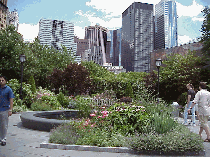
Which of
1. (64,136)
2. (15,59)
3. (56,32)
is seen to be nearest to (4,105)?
(64,136)

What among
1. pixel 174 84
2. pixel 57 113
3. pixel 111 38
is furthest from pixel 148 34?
pixel 57 113

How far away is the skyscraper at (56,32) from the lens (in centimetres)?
15275

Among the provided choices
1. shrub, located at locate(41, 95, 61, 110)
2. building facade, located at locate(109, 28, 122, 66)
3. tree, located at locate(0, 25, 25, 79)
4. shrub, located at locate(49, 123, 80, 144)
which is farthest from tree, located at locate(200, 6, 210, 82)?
building facade, located at locate(109, 28, 122, 66)

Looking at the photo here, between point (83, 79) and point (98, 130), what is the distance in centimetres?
1364

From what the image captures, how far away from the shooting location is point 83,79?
1938 centimetres

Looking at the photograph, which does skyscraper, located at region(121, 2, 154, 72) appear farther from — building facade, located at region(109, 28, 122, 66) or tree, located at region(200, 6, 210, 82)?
Result: tree, located at region(200, 6, 210, 82)

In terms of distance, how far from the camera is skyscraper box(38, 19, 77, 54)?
152750 millimetres

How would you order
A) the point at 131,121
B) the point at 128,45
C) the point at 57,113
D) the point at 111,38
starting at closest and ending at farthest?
the point at 131,121 → the point at 57,113 → the point at 128,45 → the point at 111,38

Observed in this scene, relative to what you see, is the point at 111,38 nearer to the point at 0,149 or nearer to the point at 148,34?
the point at 148,34

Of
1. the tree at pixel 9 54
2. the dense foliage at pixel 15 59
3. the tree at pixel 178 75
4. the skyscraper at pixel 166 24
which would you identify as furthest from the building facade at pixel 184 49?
the skyscraper at pixel 166 24

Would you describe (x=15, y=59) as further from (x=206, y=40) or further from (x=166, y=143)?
(x=166, y=143)

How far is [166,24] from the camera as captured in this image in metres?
139

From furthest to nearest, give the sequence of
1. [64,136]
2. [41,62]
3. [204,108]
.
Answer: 1. [41,62]
2. [204,108]
3. [64,136]

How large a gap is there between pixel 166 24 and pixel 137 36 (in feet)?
68.6
